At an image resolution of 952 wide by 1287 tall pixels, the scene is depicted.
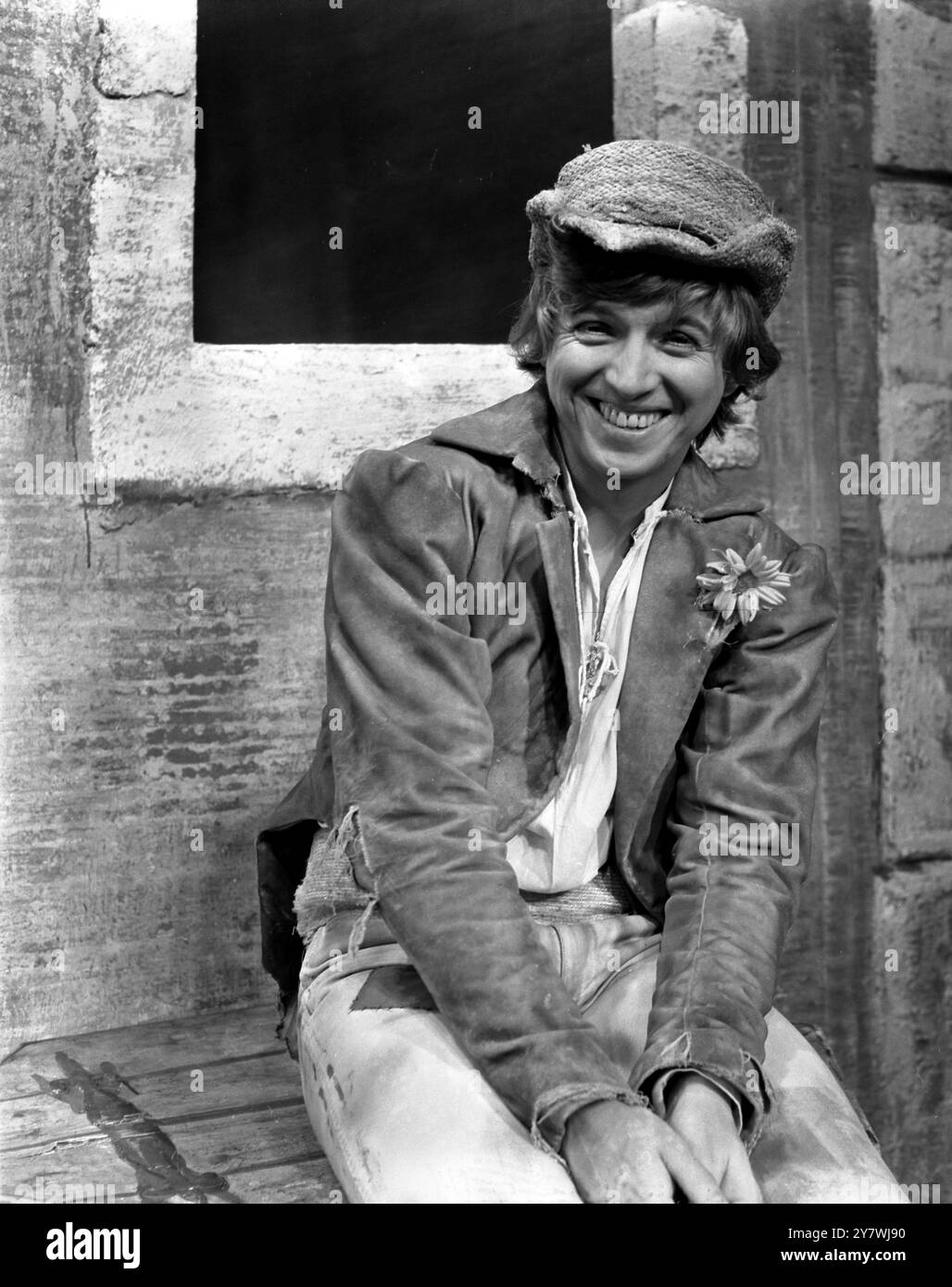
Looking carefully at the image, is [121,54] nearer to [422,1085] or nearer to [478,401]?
Answer: [478,401]

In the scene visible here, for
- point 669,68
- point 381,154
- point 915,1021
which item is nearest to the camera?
point 381,154

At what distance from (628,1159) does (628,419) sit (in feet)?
2.97

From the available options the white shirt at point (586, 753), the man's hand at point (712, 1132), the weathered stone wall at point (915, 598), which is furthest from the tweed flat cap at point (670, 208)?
the weathered stone wall at point (915, 598)

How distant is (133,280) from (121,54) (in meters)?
0.39

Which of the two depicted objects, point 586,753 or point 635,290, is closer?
point 635,290

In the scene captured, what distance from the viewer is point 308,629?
2.88 m

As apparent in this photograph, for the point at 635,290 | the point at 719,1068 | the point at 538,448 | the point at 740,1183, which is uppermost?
the point at 635,290

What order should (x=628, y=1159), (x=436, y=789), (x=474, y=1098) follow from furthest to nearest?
(x=436, y=789), (x=474, y=1098), (x=628, y=1159)

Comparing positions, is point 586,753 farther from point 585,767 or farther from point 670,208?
point 670,208

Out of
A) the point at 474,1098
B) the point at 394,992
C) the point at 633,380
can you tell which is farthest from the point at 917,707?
the point at 474,1098

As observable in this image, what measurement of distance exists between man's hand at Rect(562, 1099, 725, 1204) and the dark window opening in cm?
169

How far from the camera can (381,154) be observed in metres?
2.92

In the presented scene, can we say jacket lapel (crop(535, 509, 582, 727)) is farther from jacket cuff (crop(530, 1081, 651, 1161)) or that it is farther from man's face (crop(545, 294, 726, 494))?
jacket cuff (crop(530, 1081, 651, 1161))
